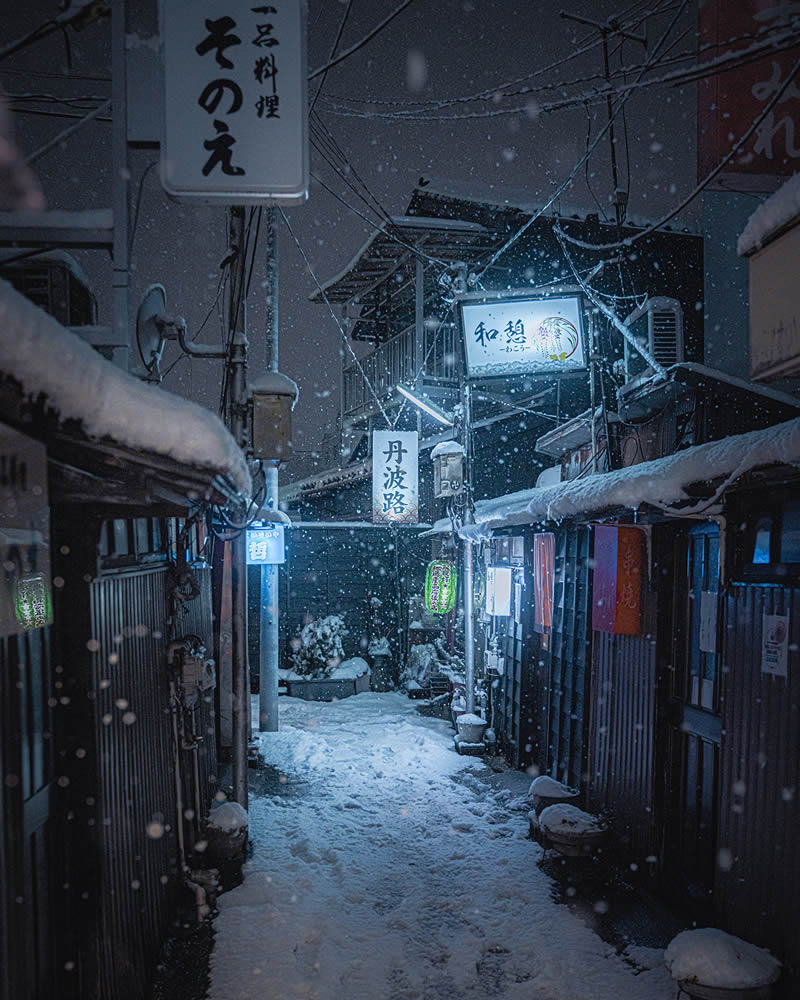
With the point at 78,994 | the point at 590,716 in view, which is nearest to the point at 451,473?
the point at 590,716

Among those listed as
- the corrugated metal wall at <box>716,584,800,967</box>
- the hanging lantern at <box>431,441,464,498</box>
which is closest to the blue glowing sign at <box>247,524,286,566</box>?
the hanging lantern at <box>431,441,464,498</box>

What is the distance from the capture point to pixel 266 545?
17.7 metres

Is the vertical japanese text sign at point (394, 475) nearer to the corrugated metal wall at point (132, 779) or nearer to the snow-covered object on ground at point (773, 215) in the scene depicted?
the corrugated metal wall at point (132, 779)

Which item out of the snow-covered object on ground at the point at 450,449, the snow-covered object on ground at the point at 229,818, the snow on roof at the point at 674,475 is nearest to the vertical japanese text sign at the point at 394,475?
the snow-covered object on ground at the point at 450,449

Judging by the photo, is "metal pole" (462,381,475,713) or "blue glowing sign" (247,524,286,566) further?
"blue glowing sign" (247,524,286,566)

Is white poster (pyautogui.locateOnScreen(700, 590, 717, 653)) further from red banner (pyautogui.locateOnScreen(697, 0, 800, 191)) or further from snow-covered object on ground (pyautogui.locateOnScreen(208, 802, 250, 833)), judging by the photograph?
snow-covered object on ground (pyautogui.locateOnScreen(208, 802, 250, 833))

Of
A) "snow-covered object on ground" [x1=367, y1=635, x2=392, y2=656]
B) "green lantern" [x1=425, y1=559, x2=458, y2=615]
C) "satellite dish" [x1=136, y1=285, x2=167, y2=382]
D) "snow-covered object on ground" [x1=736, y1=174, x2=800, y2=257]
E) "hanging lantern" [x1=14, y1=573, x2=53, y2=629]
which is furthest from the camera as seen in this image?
"snow-covered object on ground" [x1=367, y1=635, x2=392, y2=656]

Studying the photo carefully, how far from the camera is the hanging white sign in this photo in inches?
565

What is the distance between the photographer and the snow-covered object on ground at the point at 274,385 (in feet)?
31.5

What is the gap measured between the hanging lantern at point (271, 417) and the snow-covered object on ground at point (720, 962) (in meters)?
7.13

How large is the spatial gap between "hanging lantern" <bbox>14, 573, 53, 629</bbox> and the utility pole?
4818 millimetres

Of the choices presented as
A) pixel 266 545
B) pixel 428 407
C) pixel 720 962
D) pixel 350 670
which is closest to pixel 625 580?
pixel 720 962

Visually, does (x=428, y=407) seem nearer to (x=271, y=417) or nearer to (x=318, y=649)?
(x=318, y=649)

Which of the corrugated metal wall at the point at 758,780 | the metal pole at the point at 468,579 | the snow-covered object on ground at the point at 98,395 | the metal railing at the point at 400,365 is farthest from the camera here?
the metal railing at the point at 400,365
